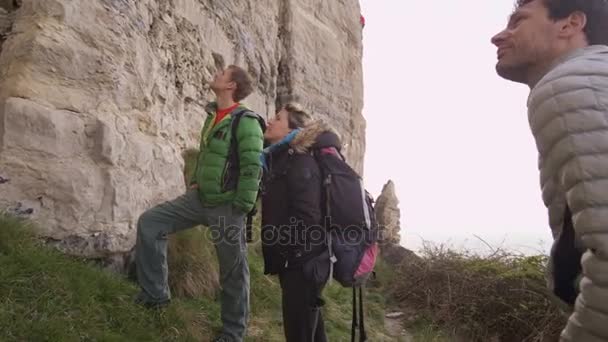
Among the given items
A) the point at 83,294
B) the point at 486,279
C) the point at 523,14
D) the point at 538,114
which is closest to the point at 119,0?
the point at 83,294

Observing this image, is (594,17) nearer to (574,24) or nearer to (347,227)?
(574,24)

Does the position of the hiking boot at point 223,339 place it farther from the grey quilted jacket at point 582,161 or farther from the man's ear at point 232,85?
the grey quilted jacket at point 582,161

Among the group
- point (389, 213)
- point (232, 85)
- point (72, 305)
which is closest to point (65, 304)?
point (72, 305)

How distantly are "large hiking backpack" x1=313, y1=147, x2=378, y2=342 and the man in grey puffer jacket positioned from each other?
1.71 metres

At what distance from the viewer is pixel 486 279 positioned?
6.70 metres

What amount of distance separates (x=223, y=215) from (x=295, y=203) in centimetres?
64

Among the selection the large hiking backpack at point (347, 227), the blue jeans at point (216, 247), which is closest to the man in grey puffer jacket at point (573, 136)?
the large hiking backpack at point (347, 227)

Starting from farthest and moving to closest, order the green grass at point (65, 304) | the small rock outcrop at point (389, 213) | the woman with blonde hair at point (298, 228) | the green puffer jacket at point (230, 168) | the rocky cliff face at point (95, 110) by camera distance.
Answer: the small rock outcrop at point (389, 213), the rocky cliff face at point (95, 110), the green puffer jacket at point (230, 168), the woman with blonde hair at point (298, 228), the green grass at point (65, 304)

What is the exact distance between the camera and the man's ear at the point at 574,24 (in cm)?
143

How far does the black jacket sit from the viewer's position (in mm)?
3055

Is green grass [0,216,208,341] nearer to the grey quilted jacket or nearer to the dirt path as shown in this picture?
the grey quilted jacket

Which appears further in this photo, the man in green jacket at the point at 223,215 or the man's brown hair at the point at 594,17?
the man in green jacket at the point at 223,215

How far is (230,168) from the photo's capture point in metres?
3.50

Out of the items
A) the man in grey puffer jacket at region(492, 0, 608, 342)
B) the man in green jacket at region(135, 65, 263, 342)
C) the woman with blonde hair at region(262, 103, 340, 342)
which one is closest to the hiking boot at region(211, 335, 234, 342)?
the man in green jacket at region(135, 65, 263, 342)
